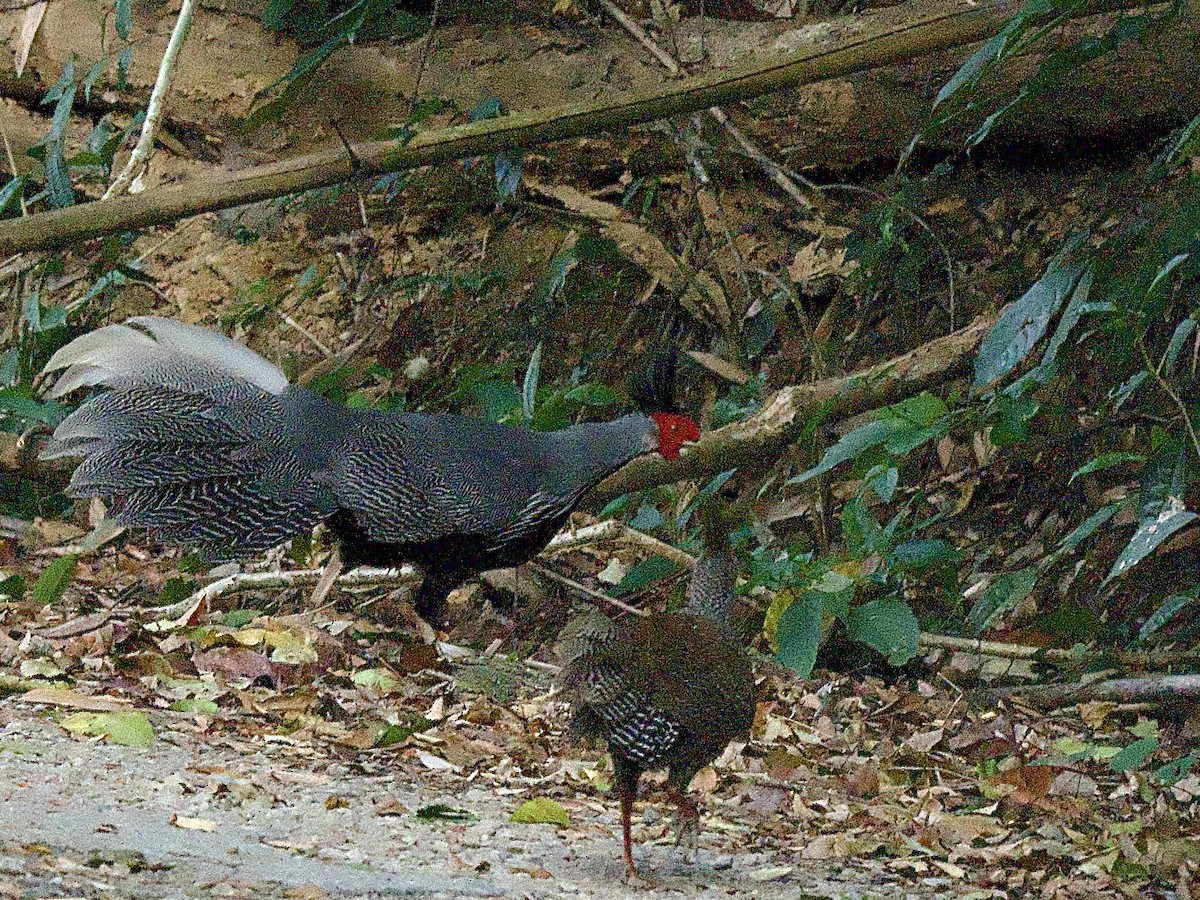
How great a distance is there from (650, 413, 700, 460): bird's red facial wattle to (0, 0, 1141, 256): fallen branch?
1.30 meters

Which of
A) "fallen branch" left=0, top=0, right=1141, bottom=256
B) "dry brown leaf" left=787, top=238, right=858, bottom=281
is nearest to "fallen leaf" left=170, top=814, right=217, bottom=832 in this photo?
"fallen branch" left=0, top=0, right=1141, bottom=256

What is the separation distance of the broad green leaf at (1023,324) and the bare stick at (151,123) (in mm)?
1939

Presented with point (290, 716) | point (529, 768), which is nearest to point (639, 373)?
point (529, 768)

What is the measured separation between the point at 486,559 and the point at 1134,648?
83.2 inches

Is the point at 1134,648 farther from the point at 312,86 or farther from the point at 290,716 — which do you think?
the point at 312,86

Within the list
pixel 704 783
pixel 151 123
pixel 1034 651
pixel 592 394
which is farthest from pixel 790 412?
pixel 151 123

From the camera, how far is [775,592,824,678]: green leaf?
3680mm

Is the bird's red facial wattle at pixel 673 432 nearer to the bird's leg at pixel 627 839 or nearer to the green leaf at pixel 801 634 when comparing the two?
the green leaf at pixel 801 634

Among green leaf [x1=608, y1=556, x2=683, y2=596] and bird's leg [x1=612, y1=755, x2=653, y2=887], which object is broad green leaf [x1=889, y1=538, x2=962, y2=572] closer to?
green leaf [x1=608, y1=556, x2=683, y2=596]

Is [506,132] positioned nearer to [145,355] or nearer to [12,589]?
[145,355]

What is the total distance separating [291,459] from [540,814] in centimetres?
129

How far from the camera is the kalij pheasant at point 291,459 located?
411 cm

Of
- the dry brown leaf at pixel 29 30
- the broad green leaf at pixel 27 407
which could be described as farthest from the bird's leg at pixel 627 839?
the dry brown leaf at pixel 29 30

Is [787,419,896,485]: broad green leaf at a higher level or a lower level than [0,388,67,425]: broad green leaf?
lower
